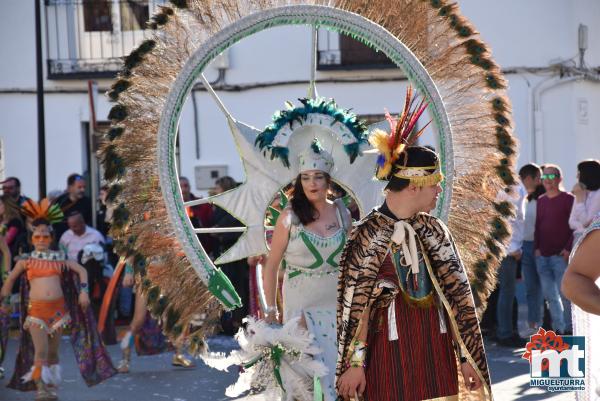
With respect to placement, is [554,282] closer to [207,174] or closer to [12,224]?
[12,224]

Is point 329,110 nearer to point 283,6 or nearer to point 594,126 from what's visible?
point 283,6

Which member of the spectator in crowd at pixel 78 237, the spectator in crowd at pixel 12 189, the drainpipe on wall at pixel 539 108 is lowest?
the spectator in crowd at pixel 78 237

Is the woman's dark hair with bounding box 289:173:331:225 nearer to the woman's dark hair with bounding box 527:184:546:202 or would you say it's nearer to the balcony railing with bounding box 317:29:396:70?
the woman's dark hair with bounding box 527:184:546:202

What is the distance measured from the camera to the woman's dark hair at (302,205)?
6.18 m

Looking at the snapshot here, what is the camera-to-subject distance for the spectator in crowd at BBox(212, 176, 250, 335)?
12133mm

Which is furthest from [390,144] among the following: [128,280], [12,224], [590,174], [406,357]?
[12,224]

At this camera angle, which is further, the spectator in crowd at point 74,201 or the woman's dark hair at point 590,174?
the spectator in crowd at point 74,201

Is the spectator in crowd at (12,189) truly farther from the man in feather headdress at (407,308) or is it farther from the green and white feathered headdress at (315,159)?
the man in feather headdress at (407,308)

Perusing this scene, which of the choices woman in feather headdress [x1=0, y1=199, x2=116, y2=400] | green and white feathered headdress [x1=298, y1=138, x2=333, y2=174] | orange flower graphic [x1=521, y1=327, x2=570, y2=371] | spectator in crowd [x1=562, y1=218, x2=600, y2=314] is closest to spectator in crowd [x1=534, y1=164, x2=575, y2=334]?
orange flower graphic [x1=521, y1=327, x2=570, y2=371]

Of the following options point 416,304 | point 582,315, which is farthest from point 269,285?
point 582,315

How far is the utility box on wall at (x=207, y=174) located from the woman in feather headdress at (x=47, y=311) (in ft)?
26.4

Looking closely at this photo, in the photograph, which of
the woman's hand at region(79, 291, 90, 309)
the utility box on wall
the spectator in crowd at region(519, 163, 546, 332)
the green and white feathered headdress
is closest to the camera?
the green and white feathered headdress

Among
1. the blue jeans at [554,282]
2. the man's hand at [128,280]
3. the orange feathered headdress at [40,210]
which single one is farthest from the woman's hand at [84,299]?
the blue jeans at [554,282]

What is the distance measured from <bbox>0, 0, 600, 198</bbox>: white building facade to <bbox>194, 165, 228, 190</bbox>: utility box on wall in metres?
0.02
